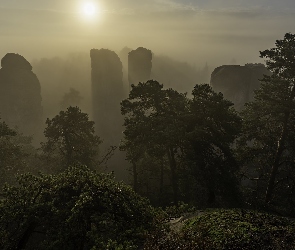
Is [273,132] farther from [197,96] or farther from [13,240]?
[13,240]

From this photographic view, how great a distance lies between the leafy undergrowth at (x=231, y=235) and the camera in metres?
8.15

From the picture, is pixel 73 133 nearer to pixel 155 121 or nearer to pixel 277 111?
pixel 155 121

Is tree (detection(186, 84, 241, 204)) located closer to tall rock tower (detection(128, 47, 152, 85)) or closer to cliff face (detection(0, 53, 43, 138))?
cliff face (detection(0, 53, 43, 138))

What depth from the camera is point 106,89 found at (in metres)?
80.5

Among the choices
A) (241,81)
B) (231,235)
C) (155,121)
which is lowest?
(231,235)

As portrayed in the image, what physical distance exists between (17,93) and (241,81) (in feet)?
189

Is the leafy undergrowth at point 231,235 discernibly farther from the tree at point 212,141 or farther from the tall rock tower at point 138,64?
the tall rock tower at point 138,64

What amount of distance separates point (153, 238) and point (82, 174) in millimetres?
4638

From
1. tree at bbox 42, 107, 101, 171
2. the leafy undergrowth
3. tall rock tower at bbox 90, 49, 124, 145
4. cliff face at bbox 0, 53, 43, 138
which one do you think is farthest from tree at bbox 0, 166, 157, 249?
cliff face at bbox 0, 53, 43, 138

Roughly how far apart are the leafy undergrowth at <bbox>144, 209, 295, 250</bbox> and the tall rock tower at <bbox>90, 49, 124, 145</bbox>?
67459 millimetres

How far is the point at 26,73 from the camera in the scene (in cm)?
7269

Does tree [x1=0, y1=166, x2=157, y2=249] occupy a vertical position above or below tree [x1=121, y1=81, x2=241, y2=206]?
below

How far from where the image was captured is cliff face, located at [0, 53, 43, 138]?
234 feet

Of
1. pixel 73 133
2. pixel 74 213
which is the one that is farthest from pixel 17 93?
pixel 74 213
